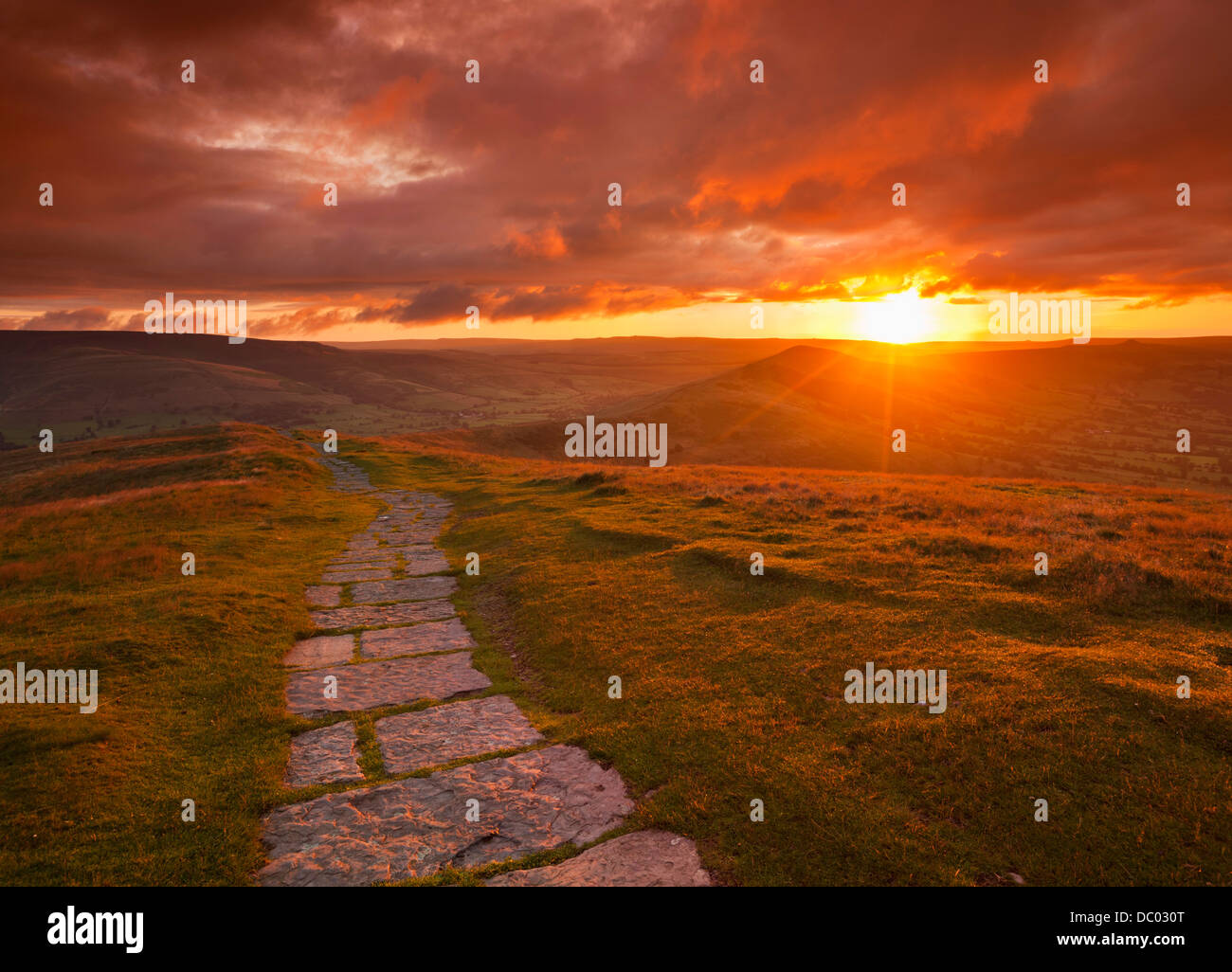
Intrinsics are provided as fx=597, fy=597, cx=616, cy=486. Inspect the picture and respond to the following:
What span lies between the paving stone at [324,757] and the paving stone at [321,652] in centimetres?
283

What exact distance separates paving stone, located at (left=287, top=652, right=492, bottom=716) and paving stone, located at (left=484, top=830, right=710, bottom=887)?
481 cm

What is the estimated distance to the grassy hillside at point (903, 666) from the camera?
635 cm

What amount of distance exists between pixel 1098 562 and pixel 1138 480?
14954cm

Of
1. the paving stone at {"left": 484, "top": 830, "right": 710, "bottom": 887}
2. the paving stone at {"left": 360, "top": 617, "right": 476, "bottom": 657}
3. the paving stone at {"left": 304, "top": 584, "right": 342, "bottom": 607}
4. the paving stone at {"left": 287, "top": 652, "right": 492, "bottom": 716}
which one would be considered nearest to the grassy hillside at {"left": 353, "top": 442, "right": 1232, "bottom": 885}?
the paving stone at {"left": 484, "top": 830, "right": 710, "bottom": 887}

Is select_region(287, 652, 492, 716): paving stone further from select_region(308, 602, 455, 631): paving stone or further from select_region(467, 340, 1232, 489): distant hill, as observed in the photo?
select_region(467, 340, 1232, 489): distant hill

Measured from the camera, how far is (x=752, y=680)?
1007cm

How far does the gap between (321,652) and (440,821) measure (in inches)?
262

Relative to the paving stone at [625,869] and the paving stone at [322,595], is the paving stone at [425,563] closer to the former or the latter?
the paving stone at [322,595]

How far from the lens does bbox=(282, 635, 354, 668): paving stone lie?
11906mm

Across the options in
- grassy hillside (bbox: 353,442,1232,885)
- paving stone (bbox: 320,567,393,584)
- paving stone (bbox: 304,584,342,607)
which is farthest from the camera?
paving stone (bbox: 320,567,393,584)

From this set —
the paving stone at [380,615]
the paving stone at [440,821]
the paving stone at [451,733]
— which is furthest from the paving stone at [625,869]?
the paving stone at [380,615]

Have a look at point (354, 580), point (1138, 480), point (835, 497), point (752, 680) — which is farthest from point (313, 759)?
point (1138, 480)

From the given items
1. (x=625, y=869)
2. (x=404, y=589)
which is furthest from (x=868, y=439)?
(x=625, y=869)
